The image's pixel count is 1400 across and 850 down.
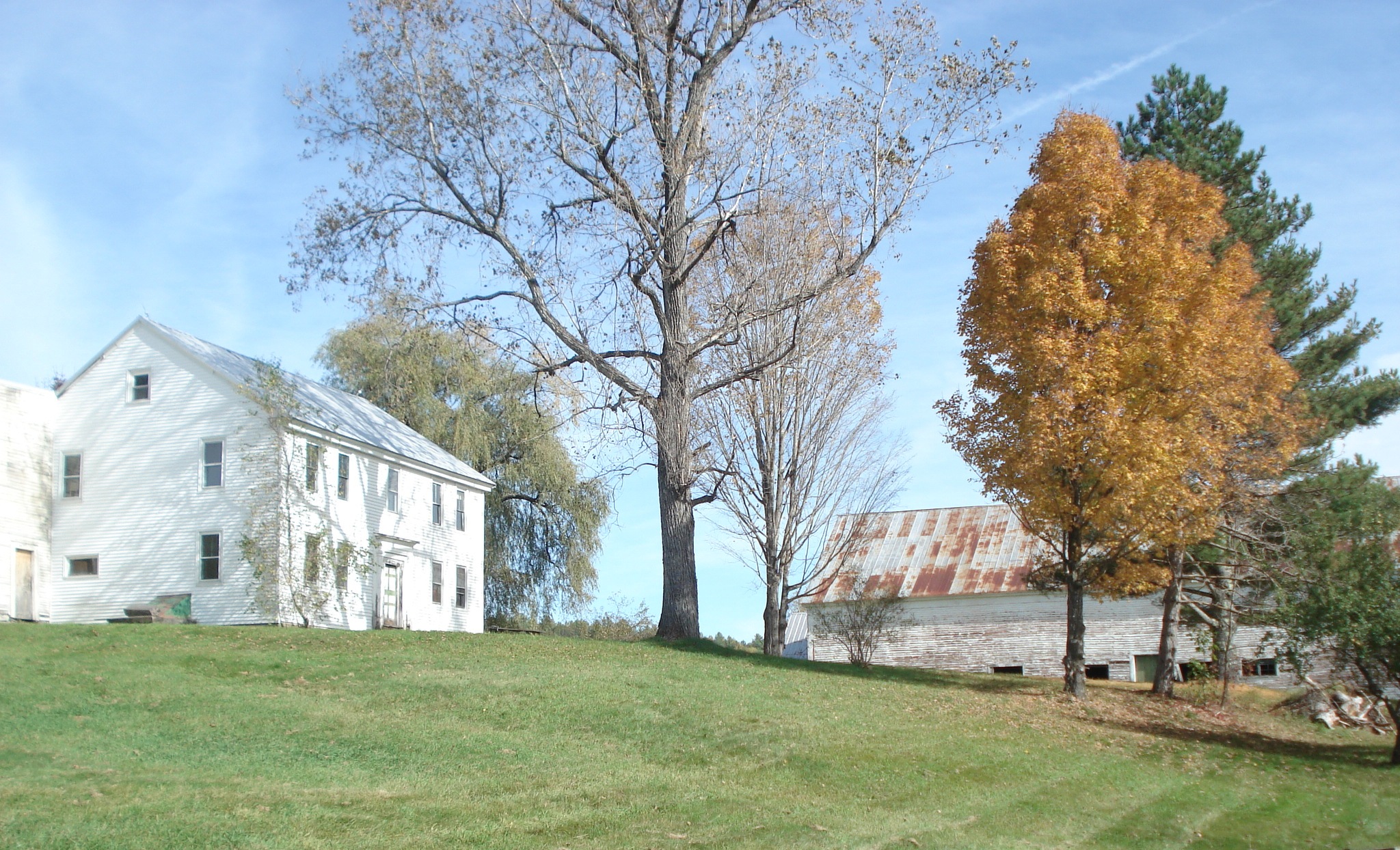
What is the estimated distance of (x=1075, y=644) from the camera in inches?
861

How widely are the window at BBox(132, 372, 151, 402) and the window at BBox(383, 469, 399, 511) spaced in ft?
20.8

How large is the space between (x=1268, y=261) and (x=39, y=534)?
29928mm

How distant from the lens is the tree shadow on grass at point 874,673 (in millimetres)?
21172

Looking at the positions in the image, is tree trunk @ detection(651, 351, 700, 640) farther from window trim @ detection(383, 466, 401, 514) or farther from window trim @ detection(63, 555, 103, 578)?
window trim @ detection(63, 555, 103, 578)

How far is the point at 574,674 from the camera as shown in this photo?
Result: 17.1m

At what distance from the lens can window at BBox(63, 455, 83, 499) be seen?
26672 mm

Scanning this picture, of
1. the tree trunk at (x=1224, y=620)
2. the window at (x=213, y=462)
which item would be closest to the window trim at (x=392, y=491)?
the window at (x=213, y=462)

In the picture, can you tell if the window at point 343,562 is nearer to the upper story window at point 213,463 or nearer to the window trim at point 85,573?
the upper story window at point 213,463

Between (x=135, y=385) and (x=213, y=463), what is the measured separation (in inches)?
124

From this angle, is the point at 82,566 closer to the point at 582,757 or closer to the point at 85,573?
the point at 85,573

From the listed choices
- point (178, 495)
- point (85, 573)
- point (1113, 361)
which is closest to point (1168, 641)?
point (1113, 361)

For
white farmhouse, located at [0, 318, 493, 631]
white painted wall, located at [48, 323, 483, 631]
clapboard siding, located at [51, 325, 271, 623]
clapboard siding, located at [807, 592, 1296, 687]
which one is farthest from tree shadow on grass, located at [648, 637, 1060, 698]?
clapboard siding, located at [51, 325, 271, 623]

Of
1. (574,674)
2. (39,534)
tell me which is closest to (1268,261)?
(574,674)

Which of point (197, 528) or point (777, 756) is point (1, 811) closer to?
point (777, 756)
